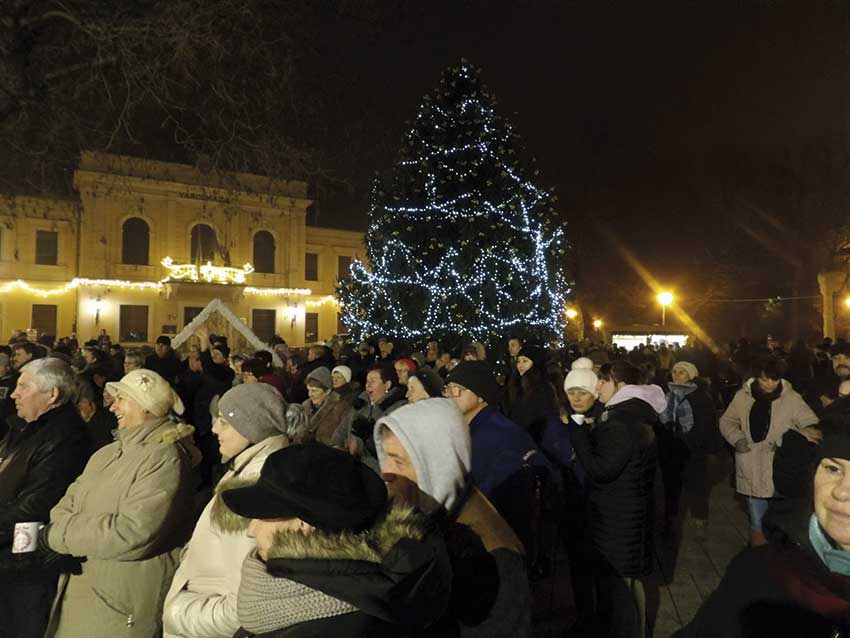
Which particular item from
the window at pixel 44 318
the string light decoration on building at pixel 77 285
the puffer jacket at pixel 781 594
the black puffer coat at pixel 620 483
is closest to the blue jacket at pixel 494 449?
the black puffer coat at pixel 620 483

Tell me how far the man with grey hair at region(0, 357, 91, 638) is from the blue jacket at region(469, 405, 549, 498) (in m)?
2.29

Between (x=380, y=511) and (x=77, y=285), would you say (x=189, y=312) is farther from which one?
(x=380, y=511)

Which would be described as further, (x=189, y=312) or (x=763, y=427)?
(x=189, y=312)

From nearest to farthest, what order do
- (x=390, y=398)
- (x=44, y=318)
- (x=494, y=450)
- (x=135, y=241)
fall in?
(x=494, y=450) < (x=390, y=398) < (x=44, y=318) < (x=135, y=241)

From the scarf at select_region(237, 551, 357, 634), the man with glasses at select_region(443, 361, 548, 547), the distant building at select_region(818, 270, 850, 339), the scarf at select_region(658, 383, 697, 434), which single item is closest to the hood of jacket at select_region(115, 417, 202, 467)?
the man with glasses at select_region(443, 361, 548, 547)

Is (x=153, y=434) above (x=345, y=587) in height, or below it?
above

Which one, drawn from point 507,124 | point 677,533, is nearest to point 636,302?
point 507,124

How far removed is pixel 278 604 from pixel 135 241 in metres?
40.7

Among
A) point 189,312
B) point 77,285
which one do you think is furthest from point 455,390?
point 77,285

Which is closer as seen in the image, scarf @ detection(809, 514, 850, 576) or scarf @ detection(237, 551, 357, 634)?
scarf @ detection(237, 551, 357, 634)

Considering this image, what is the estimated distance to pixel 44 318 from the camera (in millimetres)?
37094

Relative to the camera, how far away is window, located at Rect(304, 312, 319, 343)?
1741 inches

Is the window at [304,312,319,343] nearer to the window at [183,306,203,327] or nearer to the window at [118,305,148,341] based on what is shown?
the window at [183,306,203,327]

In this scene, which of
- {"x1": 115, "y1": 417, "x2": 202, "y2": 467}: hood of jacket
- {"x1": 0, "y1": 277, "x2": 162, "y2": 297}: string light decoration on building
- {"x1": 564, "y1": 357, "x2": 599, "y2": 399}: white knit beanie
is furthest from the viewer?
{"x1": 0, "y1": 277, "x2": 162, "y2": 297}: string light decoration on building
